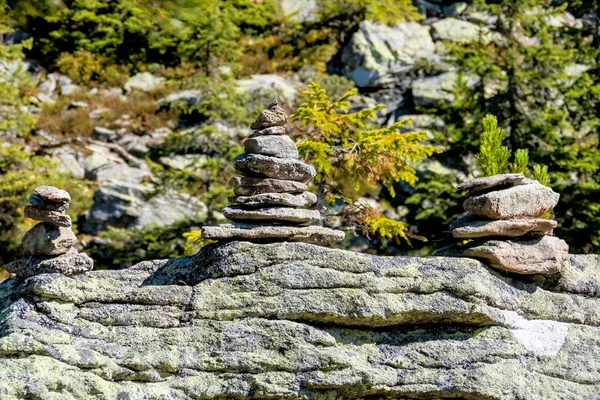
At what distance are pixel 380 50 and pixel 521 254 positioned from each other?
84.2 ft

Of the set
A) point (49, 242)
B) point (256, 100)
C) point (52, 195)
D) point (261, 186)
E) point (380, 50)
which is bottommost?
point (49, 242)

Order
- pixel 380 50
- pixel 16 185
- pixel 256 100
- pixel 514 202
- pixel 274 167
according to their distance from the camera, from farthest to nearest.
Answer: pixel 380 50
pixel 256 100
pixel 16 185
pixel 514 202
pixel 274 167

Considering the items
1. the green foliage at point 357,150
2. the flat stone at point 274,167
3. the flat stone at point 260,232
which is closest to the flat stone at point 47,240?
the flat stone at point 260,232

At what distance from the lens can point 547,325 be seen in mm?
11680

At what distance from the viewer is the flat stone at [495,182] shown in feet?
39.6

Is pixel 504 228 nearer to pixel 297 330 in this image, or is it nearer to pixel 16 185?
pixel 297 330

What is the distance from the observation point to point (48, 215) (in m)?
10.7

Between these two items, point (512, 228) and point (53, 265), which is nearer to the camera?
point (53, 265)

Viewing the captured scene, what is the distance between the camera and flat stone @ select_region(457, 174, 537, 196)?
12.1m

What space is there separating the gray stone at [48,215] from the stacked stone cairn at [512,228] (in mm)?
5960

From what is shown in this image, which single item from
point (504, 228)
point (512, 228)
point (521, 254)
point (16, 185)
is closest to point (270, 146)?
point (504, 228)

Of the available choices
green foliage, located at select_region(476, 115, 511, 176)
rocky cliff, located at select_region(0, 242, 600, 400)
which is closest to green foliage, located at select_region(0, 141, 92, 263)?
rocky cliff, located at select_region(0, 242, 600, 400)

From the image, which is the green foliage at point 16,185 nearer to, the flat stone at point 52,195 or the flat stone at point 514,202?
the flat stone at point 52,195

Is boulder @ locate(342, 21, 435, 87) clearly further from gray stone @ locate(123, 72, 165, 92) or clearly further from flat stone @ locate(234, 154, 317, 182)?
flat stone @ locate(234, 154, 317, 182)
